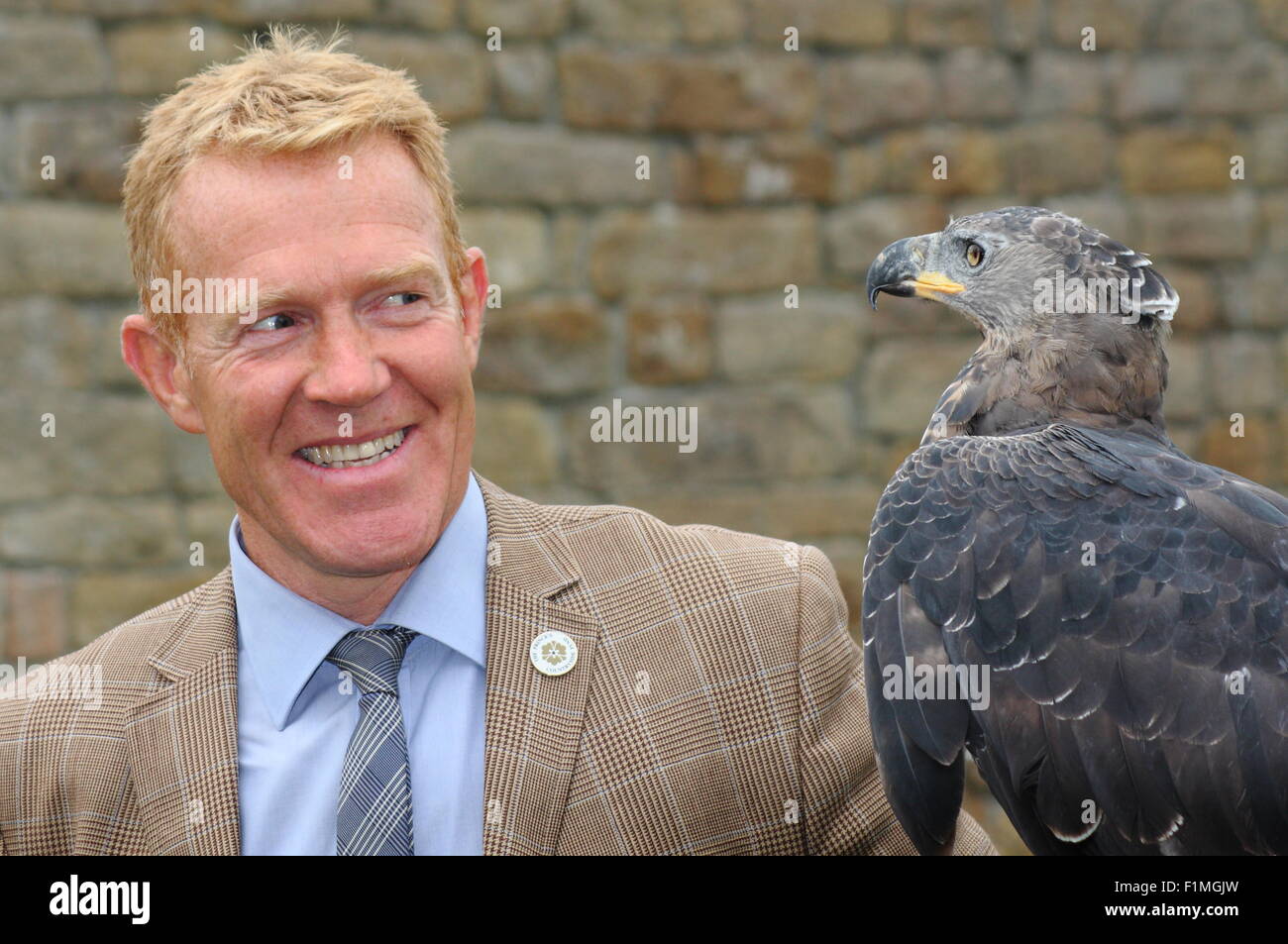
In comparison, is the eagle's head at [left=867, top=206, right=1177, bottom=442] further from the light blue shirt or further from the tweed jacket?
the light blue shirt

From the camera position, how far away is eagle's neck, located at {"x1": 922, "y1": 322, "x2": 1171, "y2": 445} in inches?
101

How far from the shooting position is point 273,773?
2213 millimetres

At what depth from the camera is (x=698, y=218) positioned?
17.0ft

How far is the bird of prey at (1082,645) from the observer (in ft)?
7.12

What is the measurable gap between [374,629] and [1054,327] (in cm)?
136

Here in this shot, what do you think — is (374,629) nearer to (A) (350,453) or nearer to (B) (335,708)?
(B) (335,708)

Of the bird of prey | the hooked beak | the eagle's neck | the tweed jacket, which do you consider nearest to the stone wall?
the hooked beak

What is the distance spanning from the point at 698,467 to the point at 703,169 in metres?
1.11

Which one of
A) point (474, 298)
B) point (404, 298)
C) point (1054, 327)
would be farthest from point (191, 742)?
point (1054, 327)

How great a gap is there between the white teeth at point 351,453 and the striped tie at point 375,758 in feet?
0.94

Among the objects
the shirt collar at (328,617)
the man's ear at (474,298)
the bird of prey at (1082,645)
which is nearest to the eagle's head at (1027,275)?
the bird of prey at (1082,645)

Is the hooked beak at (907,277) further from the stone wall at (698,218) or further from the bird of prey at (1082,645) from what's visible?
the stone wall at (698,218)

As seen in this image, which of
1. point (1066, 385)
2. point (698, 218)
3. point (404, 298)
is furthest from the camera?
point (698, 218)

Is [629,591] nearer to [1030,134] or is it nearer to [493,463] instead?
[493,463]
